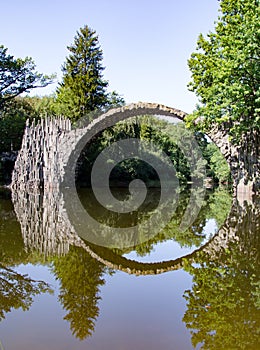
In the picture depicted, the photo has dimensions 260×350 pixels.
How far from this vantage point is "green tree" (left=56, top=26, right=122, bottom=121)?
24.8 metres

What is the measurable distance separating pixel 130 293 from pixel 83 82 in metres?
23.1

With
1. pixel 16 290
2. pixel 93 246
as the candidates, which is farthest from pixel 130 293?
pixel 93 246

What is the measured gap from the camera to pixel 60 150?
60.8 feet

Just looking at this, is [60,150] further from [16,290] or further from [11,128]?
[16,290]

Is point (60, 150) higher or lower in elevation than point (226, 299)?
higher

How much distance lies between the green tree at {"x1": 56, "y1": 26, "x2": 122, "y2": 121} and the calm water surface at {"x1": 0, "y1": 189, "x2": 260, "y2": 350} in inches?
752

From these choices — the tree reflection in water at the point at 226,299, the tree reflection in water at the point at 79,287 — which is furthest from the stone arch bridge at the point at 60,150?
the tree reflection in water at the point at 79,287

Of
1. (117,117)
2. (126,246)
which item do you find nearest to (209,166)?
(117,117)

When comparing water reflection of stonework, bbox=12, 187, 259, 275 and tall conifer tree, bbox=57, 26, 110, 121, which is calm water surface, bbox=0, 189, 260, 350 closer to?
water reflection of stonework, bbox=12, 187, 259, 275

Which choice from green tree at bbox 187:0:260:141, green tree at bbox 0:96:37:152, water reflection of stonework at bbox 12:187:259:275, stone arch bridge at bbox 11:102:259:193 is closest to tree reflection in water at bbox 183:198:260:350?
water reflection of stonework at bbox 12:187:259:275

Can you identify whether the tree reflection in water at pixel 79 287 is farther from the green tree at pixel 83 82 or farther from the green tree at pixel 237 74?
the green tree at pixel 83 82

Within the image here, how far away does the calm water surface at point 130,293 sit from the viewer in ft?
8.65

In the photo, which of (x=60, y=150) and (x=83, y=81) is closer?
(x=60, y=150)

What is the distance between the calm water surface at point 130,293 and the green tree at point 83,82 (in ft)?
62.7
